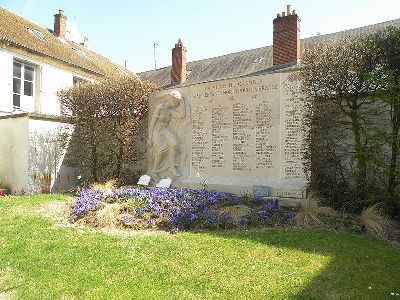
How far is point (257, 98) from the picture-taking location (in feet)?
28.2

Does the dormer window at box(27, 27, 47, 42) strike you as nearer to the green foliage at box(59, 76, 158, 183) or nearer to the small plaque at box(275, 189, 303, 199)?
the green foliage at box(59, 76, 158, 183)

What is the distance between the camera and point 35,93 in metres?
16.5

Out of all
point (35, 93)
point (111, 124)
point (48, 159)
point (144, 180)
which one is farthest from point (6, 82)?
point (144, 180)

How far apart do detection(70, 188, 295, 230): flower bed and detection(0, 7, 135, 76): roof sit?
10741 mm

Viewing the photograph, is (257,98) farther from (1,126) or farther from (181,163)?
(1,126)

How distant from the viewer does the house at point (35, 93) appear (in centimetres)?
1165

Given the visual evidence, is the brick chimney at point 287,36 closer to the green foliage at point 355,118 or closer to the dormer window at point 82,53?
the green foliage at point 355,118

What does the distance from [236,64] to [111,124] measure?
13327 millimetres

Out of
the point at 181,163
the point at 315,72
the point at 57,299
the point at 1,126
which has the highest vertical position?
the point at 315,72

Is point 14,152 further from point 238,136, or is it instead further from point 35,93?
point 238,136

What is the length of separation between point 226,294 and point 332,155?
5.27 m

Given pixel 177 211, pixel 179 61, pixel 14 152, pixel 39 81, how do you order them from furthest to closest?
pixel 179 61
pixel 39 81
pixel 14 152
pixel 177 211

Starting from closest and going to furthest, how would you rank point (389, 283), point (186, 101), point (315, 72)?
point (389, 283)
point (315, 72)
point (186, 101)

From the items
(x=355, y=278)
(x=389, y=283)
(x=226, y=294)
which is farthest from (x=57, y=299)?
(x=389, y=283)
